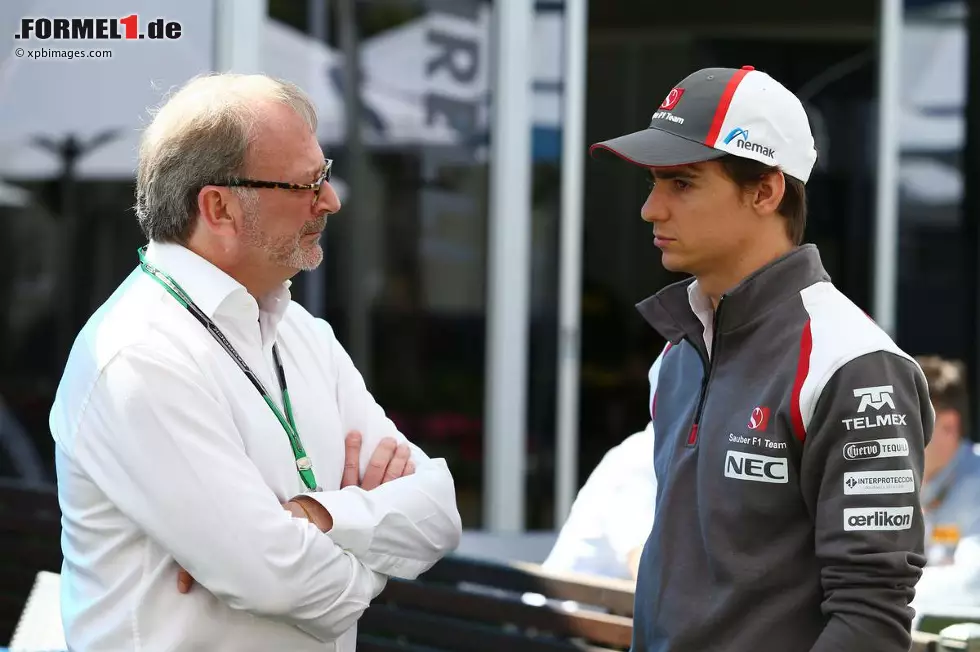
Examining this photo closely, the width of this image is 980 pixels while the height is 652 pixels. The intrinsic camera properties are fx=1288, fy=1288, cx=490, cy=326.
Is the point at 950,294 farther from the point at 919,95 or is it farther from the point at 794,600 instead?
the point at 794,600

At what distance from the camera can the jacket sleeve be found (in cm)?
175

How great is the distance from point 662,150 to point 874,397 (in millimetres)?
507

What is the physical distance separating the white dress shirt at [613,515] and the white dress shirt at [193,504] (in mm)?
1133

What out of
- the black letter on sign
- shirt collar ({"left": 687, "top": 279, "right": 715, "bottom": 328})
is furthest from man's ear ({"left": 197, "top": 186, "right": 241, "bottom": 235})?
the black letter on sign

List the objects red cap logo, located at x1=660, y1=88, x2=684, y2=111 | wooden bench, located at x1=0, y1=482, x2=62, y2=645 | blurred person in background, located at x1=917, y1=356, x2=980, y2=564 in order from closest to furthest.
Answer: red cap logo, located at x1=660, y1=88, x2=684, y2=111
wooden bench, located at x1=0, y1=482, x2=62, y2=645
blurred person in background, located at x1=917, y1=356, x2=980, y2=564

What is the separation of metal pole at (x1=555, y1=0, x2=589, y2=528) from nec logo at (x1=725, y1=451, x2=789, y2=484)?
14.7 ft

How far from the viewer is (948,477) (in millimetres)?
4520

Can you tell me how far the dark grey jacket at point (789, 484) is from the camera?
1.76 m

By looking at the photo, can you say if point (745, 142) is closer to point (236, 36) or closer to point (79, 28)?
point (79, 28)

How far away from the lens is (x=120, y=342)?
81.0 inches

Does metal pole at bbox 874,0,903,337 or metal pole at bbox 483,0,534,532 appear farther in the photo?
metal pole at bbox 874,0,903,337

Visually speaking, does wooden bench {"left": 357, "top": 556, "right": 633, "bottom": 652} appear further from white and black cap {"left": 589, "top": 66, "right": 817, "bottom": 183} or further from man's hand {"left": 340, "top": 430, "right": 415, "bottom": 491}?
white and black cap {"left": 589, "top": 66, "right": 817, "bottom": 183}

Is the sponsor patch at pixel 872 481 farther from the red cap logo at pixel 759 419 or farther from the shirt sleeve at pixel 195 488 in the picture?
the shirt sleeve at pixel 195 488

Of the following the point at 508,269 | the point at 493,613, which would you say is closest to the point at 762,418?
the point at 493,613
